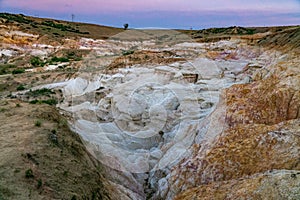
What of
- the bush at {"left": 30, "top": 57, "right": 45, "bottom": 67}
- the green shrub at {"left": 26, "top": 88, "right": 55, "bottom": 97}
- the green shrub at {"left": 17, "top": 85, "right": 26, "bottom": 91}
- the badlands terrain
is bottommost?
the bush at {"left": 30, "top": 57, "right": 45, "bottom": 67}

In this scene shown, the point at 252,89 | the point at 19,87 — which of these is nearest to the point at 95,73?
the point at 19,87

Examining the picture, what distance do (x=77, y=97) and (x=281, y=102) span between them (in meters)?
10.8

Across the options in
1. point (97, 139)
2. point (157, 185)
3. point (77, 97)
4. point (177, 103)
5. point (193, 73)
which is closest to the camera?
point (157, 185)

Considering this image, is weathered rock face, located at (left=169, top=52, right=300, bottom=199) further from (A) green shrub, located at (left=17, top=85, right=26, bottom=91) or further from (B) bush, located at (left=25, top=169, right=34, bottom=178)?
(A) green shrub, located at (left=17, top=85, right=26, bottom=91)

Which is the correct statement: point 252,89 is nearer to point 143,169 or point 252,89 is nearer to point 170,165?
point 170,165

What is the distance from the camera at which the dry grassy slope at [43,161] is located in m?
5.25

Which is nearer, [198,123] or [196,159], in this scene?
[196,159]

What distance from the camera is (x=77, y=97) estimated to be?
1661cm

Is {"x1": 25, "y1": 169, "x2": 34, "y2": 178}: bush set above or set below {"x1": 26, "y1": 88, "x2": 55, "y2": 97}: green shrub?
above

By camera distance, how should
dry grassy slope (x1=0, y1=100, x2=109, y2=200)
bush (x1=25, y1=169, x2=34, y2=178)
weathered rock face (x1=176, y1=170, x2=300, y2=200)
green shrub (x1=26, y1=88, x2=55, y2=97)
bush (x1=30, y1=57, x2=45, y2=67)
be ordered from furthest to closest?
bush (x1=30, y1=57, x2=45, y2=67) → green shrub (x1=26, y1=88, x2=55, y2=97) → bush (x1=25, y1=169, x2=34, y2=178) → dry grassy slope (x1=0, y1=100, x2=109, y2=200) → weathered rock face (x1=176, y1=170, x2=300, y2=200)

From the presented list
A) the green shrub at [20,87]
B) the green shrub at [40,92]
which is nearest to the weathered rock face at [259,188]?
the green shrub at [40,92]

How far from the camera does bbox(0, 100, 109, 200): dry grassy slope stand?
5254 mm

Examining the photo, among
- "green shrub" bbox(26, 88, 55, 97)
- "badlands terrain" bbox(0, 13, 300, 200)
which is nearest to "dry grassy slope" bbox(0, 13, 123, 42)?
"green shrub" bbox(26, 88, 55, 97)

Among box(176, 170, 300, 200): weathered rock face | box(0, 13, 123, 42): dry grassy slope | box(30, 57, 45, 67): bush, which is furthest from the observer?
box(0, 13, 123, 42): dry grassy slope
